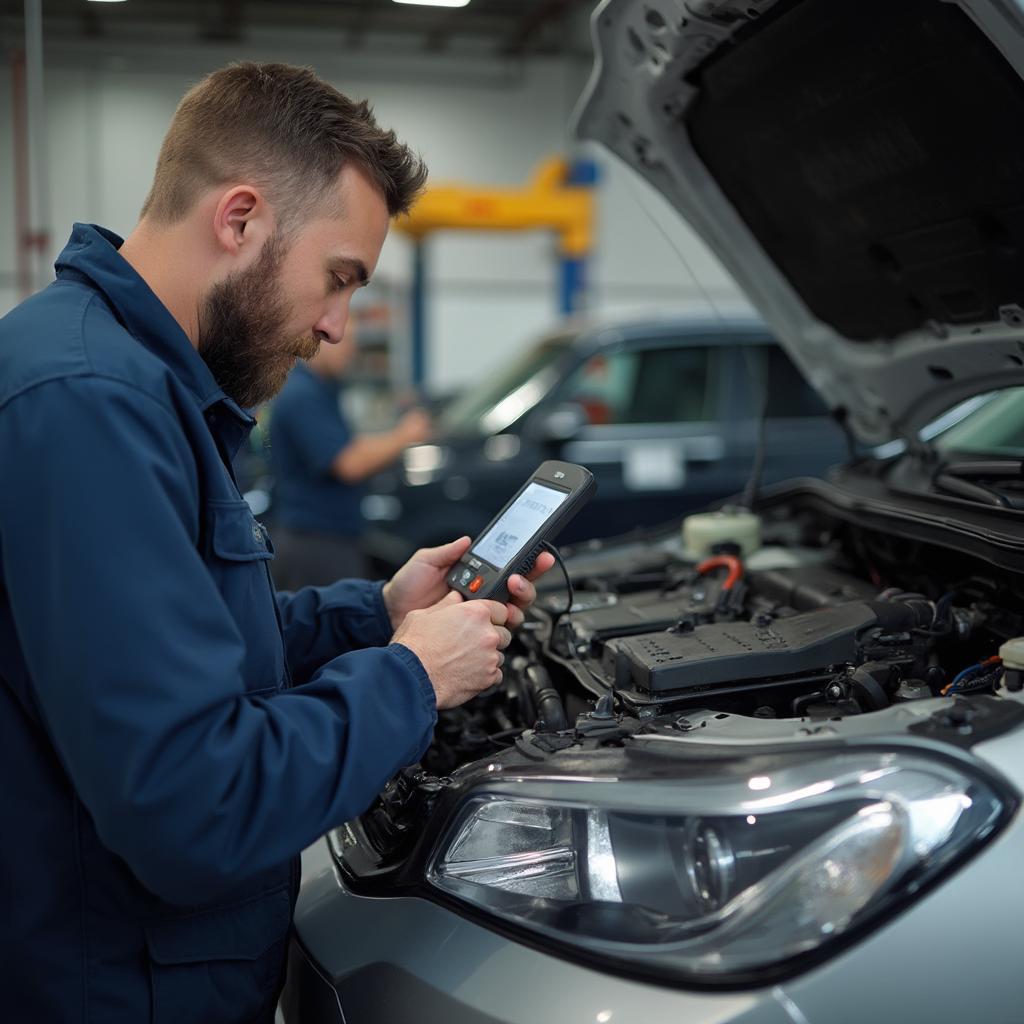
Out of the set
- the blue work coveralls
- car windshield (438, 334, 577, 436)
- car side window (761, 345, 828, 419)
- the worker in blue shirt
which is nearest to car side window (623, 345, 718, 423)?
car side window (761, 345, 828, 419)

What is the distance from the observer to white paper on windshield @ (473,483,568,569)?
167 cm

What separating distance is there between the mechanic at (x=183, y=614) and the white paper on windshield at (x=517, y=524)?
0.64 feet

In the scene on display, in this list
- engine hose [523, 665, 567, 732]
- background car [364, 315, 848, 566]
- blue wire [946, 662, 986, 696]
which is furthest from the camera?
background car [364, 315, 848, 566]

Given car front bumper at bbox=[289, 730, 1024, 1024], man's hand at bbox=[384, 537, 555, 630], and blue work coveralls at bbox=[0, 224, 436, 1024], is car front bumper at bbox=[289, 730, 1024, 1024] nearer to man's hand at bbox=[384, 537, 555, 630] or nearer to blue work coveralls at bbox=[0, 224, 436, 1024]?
blue work coveralls at bbox=[0, 224, 436, 1024]

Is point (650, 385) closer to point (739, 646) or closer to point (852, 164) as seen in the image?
point (852, 164)

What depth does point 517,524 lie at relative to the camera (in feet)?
5.64

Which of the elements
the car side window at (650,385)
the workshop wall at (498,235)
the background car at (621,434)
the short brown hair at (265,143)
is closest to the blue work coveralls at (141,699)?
the short brown hair at (265,143)

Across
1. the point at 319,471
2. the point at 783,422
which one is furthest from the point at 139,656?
the point at 783,422

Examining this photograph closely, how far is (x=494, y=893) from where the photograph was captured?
1.31 meters

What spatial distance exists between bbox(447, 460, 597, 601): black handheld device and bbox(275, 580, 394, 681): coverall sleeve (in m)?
0.18

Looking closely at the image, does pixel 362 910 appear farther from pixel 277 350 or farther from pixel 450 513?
pixel 450 513

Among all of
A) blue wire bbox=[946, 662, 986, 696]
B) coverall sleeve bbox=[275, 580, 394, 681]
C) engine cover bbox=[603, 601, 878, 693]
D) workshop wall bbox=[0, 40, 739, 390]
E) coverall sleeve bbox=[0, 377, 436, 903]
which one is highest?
coverall sleeve bbox=[0, 377, 436, 903]

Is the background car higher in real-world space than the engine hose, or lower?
lower

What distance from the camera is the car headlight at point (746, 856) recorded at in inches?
43.8
